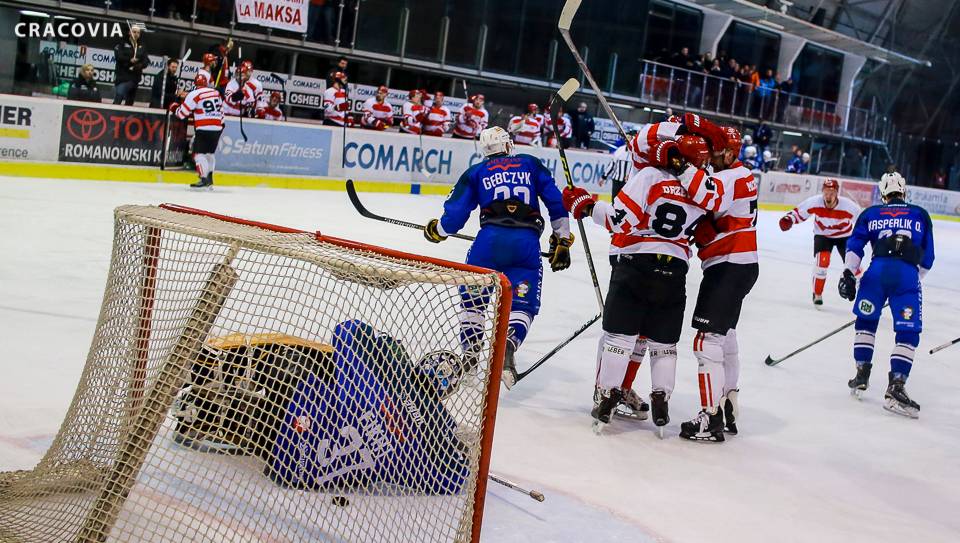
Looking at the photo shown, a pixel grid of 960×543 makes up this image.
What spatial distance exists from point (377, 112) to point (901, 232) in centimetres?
1192

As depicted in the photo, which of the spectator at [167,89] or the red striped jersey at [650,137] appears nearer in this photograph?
the red striped jersey at [650,137]

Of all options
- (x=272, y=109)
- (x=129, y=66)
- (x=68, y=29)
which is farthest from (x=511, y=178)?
(x=272, y=109)

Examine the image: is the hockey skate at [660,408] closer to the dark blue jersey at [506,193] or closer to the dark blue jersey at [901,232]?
the dark blue jersey at [506,193]

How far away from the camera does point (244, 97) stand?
1395 centimetres

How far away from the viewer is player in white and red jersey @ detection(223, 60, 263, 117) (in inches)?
508

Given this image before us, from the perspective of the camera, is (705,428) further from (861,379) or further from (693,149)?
(861,379)

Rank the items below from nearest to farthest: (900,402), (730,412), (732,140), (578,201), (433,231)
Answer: (732,140) < (578,201) < (730,412) < (433,231) < (900,402)

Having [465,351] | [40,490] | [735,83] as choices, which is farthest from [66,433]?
[735,83]

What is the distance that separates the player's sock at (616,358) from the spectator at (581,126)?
15.2 meters

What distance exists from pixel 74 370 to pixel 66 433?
1.61 m

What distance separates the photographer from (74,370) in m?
4.45

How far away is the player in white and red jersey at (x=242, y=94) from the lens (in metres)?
12.9

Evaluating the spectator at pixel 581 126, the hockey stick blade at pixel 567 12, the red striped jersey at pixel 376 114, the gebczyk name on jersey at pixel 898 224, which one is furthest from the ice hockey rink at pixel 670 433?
the spectator at pixel 581 126

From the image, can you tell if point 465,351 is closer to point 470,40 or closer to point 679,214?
point 679,214
